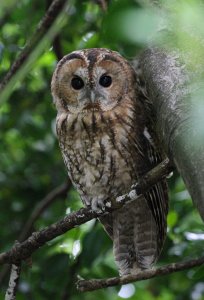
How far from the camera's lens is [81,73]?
2.33m

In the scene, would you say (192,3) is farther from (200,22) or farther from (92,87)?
(92,87)

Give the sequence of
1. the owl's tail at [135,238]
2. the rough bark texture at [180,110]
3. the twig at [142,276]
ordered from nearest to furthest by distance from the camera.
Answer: the rough bark texture at [180,110]
the twig at [142,276]
the owl's tail at [135,238]

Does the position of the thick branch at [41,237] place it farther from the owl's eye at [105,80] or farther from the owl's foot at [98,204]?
the owl's eye at [105,80]

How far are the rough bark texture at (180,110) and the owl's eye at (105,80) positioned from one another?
91 cm

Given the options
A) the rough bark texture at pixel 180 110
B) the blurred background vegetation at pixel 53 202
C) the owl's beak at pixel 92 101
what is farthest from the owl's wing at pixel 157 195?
the rough bark texture at pixel 180 110

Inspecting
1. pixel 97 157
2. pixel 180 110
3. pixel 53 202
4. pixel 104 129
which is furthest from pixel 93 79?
pixel 180 110

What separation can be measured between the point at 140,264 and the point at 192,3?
2.08 meters

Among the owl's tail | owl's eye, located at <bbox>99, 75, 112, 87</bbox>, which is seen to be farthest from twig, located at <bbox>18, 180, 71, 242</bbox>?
owl's eye, located at <bbox>99, 75, 112, 87</bbox>

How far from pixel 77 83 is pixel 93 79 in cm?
9

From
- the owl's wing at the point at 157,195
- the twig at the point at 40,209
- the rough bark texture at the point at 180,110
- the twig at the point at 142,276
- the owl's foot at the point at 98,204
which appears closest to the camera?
the rough bark texture at the point at 180,110

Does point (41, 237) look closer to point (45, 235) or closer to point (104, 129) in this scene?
point (45, 235)

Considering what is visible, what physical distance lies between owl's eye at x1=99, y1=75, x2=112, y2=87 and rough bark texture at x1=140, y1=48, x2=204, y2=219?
908 mm

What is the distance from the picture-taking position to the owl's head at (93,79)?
7.58 feet

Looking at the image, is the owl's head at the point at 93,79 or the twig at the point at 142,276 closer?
the twig at the point at 142,276
